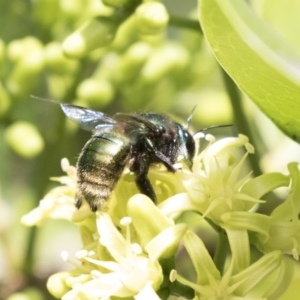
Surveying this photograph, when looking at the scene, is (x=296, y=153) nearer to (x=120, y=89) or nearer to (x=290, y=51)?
(x=120, y=89)

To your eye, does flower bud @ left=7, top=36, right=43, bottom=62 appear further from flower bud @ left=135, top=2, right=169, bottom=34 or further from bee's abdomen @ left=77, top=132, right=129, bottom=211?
bee's abdomen @ left=77, top=132, right=129, bottom=211

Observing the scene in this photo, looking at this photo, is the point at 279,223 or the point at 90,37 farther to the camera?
the point at 90,37

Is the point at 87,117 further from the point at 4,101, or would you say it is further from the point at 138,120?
the point at 4,101

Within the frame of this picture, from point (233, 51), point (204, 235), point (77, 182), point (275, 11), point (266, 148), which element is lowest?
point (204, 235)

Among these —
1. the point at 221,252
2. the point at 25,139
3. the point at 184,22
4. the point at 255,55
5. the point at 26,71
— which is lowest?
the point at 25,139

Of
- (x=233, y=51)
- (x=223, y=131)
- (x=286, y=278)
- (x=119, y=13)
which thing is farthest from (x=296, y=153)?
(x=233, y=51)

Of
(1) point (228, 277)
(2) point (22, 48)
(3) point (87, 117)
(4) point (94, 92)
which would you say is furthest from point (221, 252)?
(2) point (22, 48)
